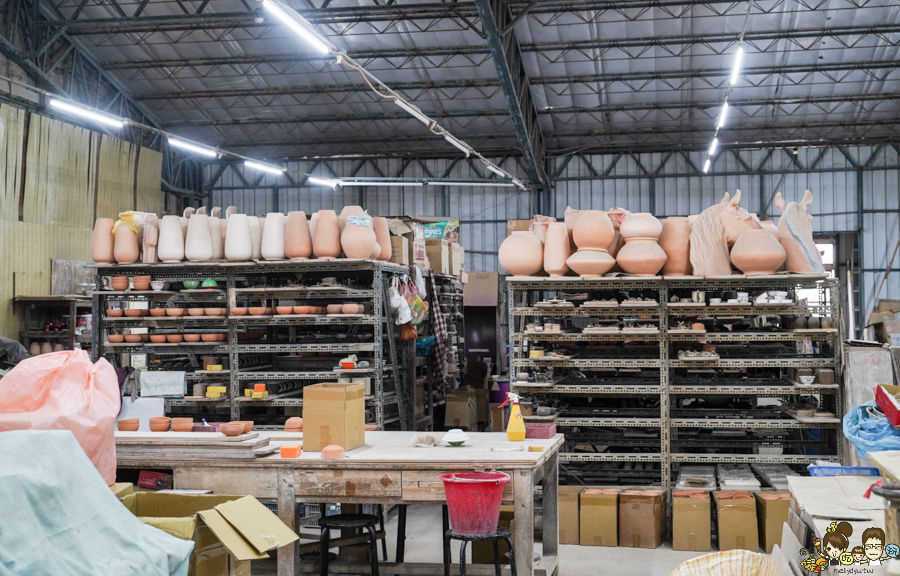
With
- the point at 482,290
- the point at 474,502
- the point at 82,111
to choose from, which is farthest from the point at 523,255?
the point at 482,290

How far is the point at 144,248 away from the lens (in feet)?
24.9

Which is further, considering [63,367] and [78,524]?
[63,367]

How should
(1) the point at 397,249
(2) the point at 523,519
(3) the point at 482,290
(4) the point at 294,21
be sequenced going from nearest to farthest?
(2) the point at 523,519 → (4) the point at 294,21 → (1) the point at 397,249 → (3) the point at 482,290

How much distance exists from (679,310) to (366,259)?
2.82 meters

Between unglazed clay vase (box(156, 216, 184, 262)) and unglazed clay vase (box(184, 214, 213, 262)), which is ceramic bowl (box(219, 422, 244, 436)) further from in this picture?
unglazed clay vase (box(156, 216, 184, 262))

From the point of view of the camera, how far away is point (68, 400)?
3.67 m

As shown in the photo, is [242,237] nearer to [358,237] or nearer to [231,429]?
[358,237]

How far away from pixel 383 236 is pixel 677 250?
112 inches

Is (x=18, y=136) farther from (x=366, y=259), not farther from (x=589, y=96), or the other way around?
(x=589, y=96)

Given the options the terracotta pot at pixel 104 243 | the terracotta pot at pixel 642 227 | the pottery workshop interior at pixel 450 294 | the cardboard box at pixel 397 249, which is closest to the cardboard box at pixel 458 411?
the pottery workshop interior at pixel 450 294

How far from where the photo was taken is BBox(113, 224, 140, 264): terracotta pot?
300 inches

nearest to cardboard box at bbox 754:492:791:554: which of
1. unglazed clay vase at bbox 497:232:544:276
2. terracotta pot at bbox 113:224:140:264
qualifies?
unglazed clay vase at bbox 497:232:544:276

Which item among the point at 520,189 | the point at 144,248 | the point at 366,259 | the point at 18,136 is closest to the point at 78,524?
the point at 366,259

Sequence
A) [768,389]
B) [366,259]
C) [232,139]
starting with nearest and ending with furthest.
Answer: [768,389]
[366,259]
[232,139]
